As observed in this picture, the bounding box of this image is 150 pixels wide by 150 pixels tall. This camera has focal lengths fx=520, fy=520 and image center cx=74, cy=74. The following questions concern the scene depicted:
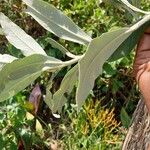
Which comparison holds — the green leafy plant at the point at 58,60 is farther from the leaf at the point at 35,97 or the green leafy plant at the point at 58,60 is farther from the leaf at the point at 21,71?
the leaf at the point at 35,97

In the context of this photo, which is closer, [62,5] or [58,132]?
[58,132]

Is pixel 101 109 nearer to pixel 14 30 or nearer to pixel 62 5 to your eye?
pixel 62 5

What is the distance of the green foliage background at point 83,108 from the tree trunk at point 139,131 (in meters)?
0.51

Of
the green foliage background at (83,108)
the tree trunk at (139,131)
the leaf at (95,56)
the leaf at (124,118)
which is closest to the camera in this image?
the leaf at (95,56)

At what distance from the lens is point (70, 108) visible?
8.47 feet

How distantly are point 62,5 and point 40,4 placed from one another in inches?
80.8

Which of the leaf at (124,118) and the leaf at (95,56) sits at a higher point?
the leaf at (95,56)

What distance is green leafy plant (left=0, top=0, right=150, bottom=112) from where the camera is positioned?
0.77 metres

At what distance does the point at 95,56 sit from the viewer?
77 centimetres

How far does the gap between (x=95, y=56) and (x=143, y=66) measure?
0.24 metres

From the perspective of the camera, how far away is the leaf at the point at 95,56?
2.47 ft

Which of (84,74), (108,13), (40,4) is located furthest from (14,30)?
(108,13)

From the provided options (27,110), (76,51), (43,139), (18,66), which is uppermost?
(18,66)

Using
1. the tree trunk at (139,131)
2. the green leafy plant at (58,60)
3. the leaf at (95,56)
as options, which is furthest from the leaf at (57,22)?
the tree trunk at (139,131)
